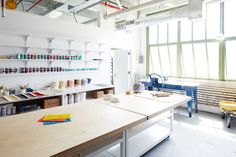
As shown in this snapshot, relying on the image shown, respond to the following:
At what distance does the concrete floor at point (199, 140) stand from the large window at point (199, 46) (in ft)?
5.72

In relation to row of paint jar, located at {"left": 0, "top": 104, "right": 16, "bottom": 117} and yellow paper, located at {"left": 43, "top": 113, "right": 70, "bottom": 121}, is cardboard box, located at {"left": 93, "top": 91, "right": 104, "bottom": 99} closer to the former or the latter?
row of paint jar, located at {"left": 0, "top": 104, "right": 16, "bottom": 117}

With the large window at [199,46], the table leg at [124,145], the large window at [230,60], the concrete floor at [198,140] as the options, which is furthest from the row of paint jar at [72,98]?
the large window at [230,60]

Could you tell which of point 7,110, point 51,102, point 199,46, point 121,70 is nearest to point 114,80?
point 121,70

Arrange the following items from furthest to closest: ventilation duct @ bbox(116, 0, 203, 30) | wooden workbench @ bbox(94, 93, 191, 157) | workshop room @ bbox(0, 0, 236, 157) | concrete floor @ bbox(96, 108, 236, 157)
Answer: ventilation duct @ bbox(116, 0, 203, 30), concrete floor @ bbox(96, 108, 236, 157), wooden workbench @ bbox(94, 93, 191, 157), workshop room @ bbox(0, 0, 236, 157)

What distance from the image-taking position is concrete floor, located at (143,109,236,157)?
2611mm

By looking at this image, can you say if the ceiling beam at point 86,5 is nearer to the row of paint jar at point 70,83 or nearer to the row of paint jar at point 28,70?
the row of paint jar at point 28,70

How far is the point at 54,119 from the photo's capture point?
1594 mm

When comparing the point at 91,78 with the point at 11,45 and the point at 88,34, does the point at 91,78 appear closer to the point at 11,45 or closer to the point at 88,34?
the point at 88,34

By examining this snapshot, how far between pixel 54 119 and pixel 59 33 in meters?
3.01

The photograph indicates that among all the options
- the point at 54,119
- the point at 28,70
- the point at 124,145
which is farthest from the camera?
the point at 28,70

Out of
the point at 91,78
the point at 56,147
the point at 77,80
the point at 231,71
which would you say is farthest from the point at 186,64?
the point at 56,147

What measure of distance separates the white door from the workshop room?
0.04 meters

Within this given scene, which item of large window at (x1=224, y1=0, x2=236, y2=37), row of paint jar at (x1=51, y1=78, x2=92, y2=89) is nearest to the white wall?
row of paint jar at (x1=51, y1=78, x2=92, y2=89)

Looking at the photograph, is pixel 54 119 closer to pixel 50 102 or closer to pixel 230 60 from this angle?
pixel 50 102
